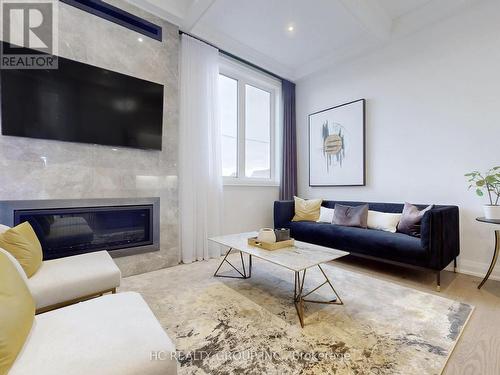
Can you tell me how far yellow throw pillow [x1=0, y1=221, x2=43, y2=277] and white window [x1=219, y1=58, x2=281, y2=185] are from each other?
235 cm

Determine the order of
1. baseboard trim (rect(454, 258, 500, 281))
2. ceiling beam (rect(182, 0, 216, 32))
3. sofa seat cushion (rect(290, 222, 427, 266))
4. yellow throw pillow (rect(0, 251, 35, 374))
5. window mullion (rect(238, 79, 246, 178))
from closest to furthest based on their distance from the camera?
1. yellow throw pillow (rect(0, 251, 35, 374))
2. sofa seat cushion (rect(290, 222, 427, 266))
3. baseboard trim (rect(454, 258, 500, 281))
4. ceiling beam (rect(182, 0, 216, 32))
5. window mullion (rect(238, 79, 246, 178))

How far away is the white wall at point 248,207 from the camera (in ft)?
12.0

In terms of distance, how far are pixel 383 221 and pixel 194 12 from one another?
11.2 feet

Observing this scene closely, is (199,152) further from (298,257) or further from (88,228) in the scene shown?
(298,257)

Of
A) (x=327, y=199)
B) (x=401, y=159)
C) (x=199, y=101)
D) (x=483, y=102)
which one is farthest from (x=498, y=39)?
(x=199, y=101)

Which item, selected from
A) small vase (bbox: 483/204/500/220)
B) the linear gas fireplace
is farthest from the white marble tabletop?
small vase (bbox: 483/204/500/220)

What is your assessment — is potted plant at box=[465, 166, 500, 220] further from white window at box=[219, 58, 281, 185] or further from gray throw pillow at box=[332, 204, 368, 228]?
white window at box=[219, 58, 281, 185]

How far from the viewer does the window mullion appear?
3.87 metres

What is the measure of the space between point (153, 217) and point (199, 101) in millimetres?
1636

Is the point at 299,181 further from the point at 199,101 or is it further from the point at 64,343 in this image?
the point at 64,343

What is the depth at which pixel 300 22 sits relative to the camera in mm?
3064

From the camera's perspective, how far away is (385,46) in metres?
3.35

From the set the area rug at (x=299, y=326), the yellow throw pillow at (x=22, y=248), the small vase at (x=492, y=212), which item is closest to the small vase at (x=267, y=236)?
the area rug at (x=299, y=326)

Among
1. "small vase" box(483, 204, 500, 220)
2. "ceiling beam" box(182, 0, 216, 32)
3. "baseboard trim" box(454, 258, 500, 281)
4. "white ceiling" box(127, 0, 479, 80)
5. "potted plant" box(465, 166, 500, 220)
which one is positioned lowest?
"baseboard trim" box(454, 258, 500, 281)
